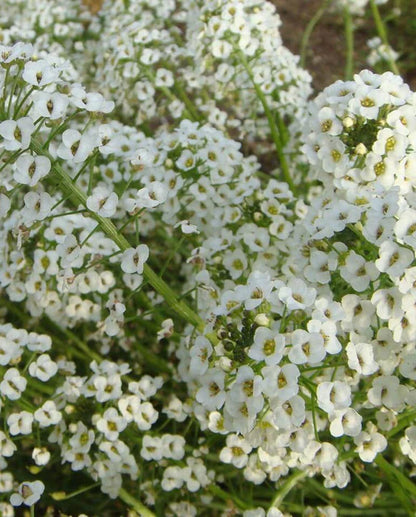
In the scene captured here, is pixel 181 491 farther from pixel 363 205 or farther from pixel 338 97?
pixel 338 97

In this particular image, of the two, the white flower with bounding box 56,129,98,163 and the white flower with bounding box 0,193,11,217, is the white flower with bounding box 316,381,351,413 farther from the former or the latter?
the white flower with bounding box 0,193,11,217

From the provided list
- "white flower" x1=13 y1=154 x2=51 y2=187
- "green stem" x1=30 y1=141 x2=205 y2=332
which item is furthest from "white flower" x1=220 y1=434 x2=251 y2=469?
"white flower" x1=13 y1=154 x2=51 y2=187

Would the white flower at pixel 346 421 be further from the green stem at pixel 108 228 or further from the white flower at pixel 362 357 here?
the green stem at pixel 108 228

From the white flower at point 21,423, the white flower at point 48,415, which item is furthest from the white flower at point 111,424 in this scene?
the white flower at point 21,423

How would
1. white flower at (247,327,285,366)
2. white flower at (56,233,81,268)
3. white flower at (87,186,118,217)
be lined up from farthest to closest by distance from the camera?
white flower at (56,233,81,268), white flower at (87,186,118,217), white flower at (247,327,285,366)

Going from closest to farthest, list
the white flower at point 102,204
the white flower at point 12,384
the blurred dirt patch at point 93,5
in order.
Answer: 1. the white flower at point 102,204
2. the white flower at point 12,384
3. the blurred dirt patch at point 93,5

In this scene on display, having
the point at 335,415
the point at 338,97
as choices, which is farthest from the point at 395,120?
the point at 335,415

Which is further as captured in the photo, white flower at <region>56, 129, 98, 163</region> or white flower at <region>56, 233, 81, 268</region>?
white flower at <region>56, 233, 81, 268</region>

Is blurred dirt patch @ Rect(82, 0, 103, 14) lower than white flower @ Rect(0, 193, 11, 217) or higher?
lower
